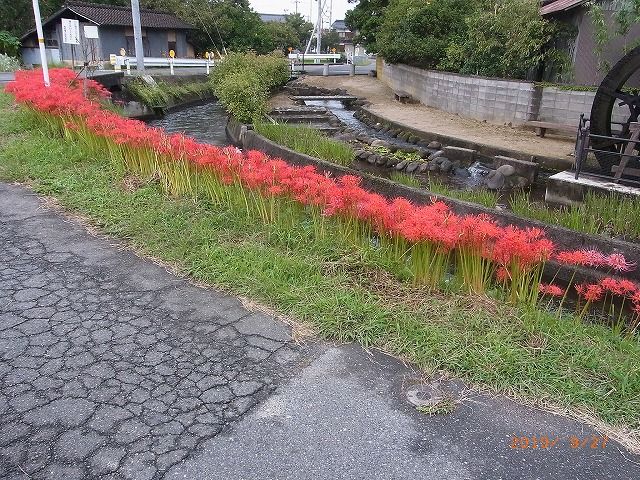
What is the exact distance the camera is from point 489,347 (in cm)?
344

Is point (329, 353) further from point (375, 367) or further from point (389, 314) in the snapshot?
point (389, 314)

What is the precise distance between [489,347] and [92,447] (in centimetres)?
248

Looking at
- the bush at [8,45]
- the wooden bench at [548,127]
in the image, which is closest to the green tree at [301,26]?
the bush at [8,45]

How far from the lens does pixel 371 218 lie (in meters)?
4.73

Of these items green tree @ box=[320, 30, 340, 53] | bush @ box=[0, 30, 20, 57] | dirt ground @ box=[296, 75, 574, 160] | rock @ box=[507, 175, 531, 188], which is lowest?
rock @ box=[507, 175, 531, 188]

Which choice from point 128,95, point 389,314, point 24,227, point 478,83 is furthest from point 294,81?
point 389,314

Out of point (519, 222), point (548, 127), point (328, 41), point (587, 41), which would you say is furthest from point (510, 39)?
point (328, 41)

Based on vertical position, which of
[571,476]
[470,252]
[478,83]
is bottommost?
[571,476]

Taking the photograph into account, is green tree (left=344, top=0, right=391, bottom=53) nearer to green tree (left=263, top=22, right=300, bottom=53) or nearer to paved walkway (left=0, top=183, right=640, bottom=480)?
green tree (left=263, top=22, right=300, bottom=53)

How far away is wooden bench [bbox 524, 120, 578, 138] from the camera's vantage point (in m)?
11.3

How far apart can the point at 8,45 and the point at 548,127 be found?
94.1ft

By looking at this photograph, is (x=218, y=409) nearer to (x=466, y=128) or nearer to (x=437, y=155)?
(x=437, y=155)

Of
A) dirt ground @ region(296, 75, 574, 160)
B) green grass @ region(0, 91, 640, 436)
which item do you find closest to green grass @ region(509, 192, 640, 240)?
green grass @ region(0, 91, 640, 436)

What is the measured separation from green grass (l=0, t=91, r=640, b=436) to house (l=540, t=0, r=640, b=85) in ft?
33.5
